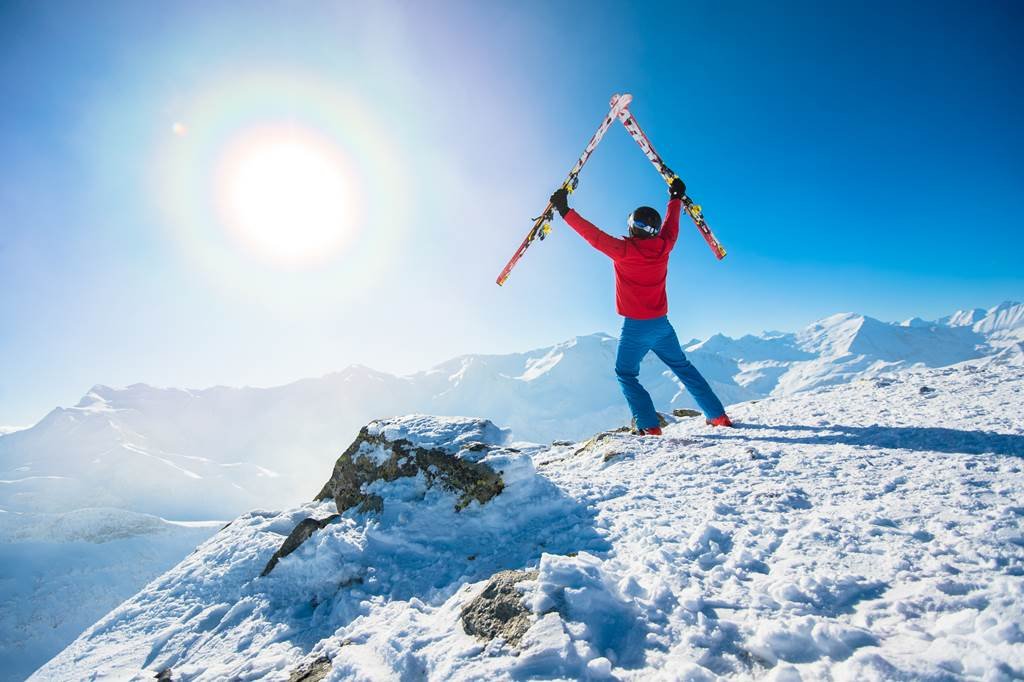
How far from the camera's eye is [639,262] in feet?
26.3

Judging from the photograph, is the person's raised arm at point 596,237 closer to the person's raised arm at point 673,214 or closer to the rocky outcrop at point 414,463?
the person's raised arm at point 673,214

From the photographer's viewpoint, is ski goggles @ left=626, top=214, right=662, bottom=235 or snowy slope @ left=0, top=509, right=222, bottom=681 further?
snowy slope @ left=0, top=509, right=222, bottom=681

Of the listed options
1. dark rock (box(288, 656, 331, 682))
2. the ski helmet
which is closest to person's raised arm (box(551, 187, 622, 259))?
the ski helmet

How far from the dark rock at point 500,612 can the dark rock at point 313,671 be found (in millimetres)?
1149

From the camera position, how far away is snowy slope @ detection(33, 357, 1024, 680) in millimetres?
2611

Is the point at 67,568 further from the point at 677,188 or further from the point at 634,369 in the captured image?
the point at 677,188

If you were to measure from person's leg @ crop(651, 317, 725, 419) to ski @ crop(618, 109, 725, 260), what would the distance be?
3280 millimetres

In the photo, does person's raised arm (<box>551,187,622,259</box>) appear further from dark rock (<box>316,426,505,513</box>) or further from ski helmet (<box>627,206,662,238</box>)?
dark rock (<box>316,426,505,513</box>)

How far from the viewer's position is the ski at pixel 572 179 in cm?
1068

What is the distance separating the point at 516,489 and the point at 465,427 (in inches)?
66.2

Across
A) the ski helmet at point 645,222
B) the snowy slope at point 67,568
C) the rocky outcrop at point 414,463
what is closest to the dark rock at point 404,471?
the rocky outcrop at point 414,463

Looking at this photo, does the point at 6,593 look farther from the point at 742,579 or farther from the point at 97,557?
the point at 742,579

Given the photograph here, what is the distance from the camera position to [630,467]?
6.96 m

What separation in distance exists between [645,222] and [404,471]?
594 cm
